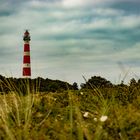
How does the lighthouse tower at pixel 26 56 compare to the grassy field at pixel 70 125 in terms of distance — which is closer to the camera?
the grassy field at pixel 70 125

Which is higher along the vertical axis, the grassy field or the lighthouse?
the lighthouse

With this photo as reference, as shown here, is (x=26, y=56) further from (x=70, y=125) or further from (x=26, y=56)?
(x=70, y=125)

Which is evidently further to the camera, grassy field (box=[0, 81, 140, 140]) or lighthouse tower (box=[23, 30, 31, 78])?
lighthouse tower (box=[23, 30, 31, 78])

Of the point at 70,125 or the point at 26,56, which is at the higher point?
the point at 26,56

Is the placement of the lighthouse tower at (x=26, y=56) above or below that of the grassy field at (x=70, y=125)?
above

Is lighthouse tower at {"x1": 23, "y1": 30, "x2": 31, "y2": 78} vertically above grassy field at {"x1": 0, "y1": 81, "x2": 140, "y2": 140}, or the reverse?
lighthouse tower at {"x1": 23, "y1": 30, "x2": 31, "y2": 78}

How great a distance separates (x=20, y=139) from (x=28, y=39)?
47.8m

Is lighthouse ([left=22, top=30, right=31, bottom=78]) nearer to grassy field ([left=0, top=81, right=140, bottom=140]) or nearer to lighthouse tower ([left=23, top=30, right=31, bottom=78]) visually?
lighthouse tower ([left=23, top=30, right=31, bottom=78])

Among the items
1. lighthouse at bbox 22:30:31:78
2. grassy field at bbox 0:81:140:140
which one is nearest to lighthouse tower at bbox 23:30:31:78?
lighthouse at bbox 22:30:31:78

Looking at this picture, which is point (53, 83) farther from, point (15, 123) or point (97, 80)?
point (15, 123)

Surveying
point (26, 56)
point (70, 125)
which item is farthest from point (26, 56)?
point (70, 125)

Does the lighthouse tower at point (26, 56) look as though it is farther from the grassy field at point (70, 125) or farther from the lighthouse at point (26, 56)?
the grassy field at point (70, 125)

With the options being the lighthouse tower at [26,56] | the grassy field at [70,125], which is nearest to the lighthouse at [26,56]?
the lighthouse tower at [26,56]

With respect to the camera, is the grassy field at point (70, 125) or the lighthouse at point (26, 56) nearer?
the grassy field at point (70, 125)
